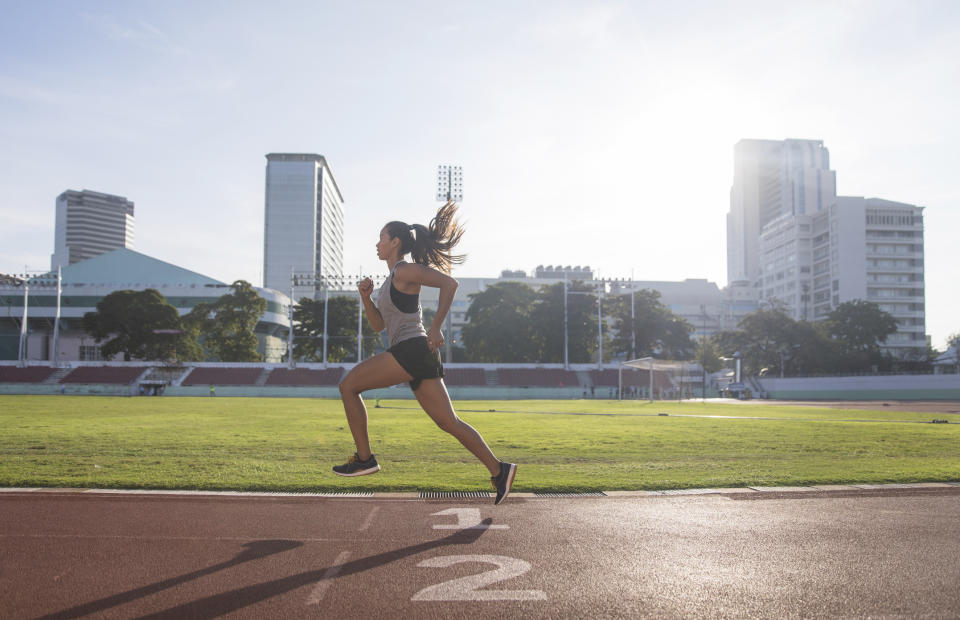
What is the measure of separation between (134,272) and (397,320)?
92.5 m

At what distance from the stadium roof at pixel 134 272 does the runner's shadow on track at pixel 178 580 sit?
87684 millimetres

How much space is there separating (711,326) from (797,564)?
474 ft

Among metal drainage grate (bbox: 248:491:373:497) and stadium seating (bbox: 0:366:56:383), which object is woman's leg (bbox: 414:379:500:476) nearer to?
metal drainage grate (bbox: 248:491:373:497)

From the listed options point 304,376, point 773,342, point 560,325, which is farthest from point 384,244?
point 773,342

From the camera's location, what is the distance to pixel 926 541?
4.39 metres

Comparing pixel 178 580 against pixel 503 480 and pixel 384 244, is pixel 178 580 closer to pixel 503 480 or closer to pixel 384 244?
pixel 503 480

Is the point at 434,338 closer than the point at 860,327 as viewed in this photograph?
Yes

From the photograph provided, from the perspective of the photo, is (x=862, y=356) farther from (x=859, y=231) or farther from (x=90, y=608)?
(x=90, y=608)

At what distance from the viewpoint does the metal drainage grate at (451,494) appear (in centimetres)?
616

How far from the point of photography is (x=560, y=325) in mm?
71812

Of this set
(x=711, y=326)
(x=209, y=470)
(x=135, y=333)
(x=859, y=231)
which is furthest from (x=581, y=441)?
(x=711, y=326)

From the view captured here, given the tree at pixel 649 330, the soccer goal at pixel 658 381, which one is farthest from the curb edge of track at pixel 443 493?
the tree at pixel 649 330

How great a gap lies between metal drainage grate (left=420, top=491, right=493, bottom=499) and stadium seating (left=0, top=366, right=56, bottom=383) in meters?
61.4

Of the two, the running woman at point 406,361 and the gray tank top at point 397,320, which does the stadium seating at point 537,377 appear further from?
the gray tank top at point 397,320
